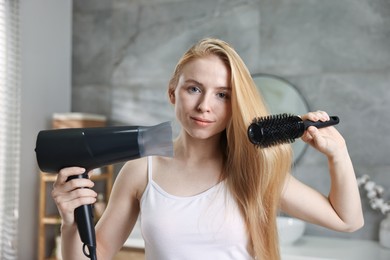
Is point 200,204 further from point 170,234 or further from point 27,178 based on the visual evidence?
point 27,178

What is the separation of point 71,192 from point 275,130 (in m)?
0.47

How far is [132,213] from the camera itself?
122 cm

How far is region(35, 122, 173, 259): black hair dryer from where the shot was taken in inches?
39.3

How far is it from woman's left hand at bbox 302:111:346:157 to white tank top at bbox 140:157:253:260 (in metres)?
0.26

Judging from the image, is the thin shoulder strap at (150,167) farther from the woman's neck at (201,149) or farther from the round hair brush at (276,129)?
the round hair brush at (276,129)

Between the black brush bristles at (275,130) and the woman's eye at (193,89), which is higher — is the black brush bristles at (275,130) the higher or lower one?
the lower one

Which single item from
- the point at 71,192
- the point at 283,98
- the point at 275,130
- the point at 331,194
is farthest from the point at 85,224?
the point at 283,98

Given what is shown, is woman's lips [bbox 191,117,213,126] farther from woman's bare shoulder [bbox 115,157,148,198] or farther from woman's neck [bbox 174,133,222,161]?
woman's bare shoulder [bbox 115,157,148,198]

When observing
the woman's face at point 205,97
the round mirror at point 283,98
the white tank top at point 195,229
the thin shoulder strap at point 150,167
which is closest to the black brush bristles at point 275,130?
the woman's face at point 205,97

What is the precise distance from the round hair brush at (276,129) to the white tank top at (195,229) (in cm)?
22

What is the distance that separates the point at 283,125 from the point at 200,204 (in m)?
0.30

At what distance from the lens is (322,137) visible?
1.02 meters

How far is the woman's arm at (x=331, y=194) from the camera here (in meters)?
1.03

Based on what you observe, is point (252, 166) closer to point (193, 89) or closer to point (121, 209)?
point (193, 89)
